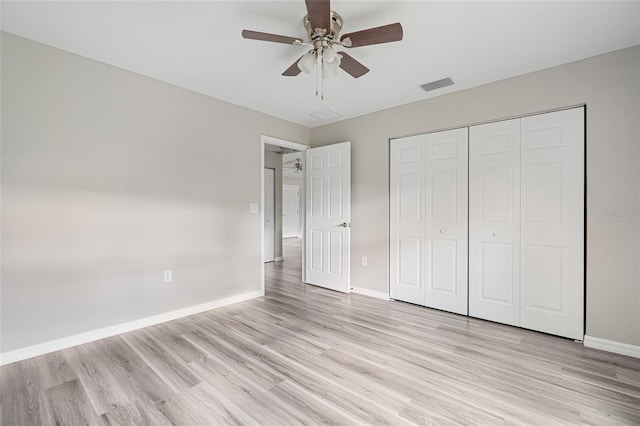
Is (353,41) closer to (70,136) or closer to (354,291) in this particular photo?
(70,136)

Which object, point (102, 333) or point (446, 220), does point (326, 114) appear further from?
point (102, 333)

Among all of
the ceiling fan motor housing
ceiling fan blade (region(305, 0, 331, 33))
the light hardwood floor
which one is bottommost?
the light hardwood floor

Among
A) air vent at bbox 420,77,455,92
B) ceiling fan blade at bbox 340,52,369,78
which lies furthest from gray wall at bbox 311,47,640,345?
ceiling fan blade at bbox 340,52,369,78

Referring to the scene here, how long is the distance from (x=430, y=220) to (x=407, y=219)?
289 millimetres

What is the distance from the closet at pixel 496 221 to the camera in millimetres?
2682

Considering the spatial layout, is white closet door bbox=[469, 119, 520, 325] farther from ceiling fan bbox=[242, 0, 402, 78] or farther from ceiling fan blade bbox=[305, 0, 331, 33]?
ceiling fan blade bbox=[305, 0, 331, 33]

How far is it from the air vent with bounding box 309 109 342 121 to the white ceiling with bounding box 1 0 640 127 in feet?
2.66

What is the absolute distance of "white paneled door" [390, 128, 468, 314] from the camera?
3.31m

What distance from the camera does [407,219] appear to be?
12.1 feet

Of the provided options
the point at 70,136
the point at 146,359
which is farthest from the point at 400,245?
the point at 70,136

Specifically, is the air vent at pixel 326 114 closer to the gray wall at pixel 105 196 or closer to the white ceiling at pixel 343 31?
the white ceiling at pixel 343 31

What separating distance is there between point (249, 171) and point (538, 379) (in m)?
3.54

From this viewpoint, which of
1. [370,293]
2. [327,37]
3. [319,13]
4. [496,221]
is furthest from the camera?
[370,293]

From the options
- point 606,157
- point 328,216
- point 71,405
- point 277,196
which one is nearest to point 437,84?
point 606,157
